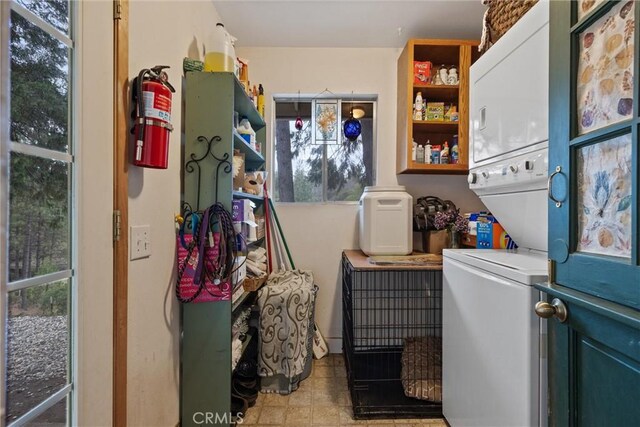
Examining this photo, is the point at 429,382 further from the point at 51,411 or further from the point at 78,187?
the point at 78,187

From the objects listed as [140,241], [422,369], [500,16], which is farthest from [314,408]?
[500,16]

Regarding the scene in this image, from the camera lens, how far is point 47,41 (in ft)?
2.53

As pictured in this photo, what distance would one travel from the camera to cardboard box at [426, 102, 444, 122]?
7.29 ft

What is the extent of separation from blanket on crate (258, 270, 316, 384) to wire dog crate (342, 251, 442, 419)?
13.9 inches

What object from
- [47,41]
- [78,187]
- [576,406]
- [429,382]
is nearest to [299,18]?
[47,41]

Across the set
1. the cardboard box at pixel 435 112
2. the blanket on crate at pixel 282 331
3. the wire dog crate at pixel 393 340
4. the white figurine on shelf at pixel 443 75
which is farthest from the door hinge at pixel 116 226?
the white figurine on shelf at pixel 443 75

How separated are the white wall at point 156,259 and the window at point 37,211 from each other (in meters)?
0.27

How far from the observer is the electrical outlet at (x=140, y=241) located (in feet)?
3.60

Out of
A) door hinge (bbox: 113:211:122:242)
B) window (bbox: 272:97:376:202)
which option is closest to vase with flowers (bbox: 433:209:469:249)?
window (bbox: 272:97:376:202)

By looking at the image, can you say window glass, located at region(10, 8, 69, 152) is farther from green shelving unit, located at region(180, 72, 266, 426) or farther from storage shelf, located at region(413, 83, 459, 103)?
storage shelf, located at region(413, 83, 459, 103)

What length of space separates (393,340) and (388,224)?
0.98 metres

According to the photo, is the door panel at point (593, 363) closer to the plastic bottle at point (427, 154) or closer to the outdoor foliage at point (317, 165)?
the plastic bottle at point (427, 154)

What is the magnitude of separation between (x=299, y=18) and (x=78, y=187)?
6.22 ft

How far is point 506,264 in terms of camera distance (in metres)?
1.05
